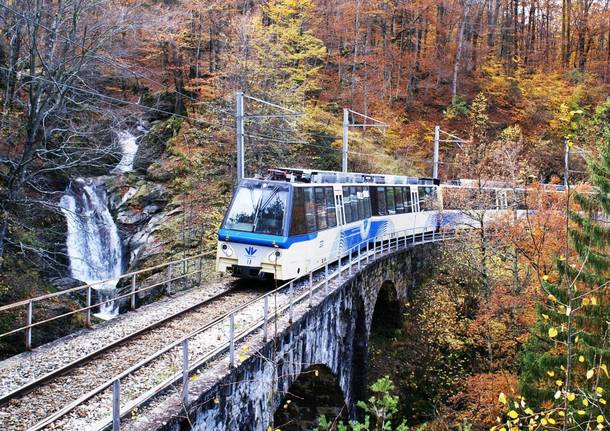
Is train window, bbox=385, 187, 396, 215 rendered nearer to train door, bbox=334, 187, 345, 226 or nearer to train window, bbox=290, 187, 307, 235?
train door, bbox=334, 187, 345, 226

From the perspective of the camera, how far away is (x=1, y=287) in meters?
15.7

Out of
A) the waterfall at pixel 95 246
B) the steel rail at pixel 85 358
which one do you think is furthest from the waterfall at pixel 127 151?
the steel rail at pixel 85 358

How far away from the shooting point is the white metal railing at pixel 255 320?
5.81 metres

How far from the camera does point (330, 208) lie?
16078 millimetres

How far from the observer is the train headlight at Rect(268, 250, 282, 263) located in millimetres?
13206

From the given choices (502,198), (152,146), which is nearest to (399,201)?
(502,198)

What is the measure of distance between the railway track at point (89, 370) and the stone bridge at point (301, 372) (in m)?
1.58

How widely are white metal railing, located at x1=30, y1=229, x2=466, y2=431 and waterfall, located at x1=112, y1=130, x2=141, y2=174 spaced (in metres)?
17.0

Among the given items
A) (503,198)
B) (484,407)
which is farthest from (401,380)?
(503,198)

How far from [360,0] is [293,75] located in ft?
35.5

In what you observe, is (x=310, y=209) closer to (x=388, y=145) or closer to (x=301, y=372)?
(x=301, y=372)

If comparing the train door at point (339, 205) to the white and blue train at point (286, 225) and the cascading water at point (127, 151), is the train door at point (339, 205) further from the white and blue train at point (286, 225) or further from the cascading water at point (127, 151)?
the cascading water at point (127, 151)

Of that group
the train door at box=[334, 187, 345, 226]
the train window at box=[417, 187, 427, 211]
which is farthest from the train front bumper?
the train window at box=[417, 187, 427, 211]

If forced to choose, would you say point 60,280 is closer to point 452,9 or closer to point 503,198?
point 503,198
